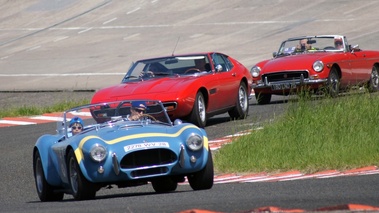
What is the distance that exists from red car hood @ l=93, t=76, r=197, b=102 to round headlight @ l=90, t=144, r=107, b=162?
6579 mm

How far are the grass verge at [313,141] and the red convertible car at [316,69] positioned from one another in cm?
451

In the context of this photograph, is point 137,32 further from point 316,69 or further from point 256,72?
point 316,69

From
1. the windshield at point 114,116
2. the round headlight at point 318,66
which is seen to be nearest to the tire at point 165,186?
the windshield at point 114,116

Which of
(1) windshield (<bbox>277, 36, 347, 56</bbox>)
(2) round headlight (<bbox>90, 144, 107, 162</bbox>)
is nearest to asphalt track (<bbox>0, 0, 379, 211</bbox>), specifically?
(1) windshield (<bbox>277, 36, 347, 56</bbox>)

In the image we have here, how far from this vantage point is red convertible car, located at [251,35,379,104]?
2097cm

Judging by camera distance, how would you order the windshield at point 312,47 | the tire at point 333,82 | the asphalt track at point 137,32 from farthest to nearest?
the asphalt track at point 137,32
the windshield at point 312,47
the tire at point 333,82

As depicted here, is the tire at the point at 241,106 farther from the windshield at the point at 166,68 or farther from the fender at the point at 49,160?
the fender at the point at 49,160

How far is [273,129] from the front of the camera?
595 inches

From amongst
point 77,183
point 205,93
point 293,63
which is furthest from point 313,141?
point 293,63

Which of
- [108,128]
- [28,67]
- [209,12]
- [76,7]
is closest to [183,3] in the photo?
[209,12]

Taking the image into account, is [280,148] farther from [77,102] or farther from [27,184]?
[77,102]

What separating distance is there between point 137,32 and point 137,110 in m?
26.7

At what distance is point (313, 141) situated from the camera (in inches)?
545

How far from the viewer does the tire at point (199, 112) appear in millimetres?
17219
